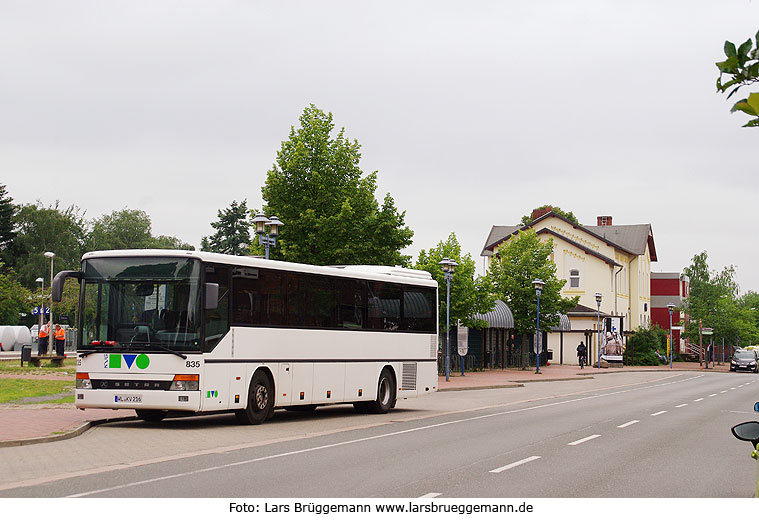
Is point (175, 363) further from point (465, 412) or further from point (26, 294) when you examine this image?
point (26, 294)

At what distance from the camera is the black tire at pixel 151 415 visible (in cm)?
1884

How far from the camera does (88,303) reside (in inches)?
655

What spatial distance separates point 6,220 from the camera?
97.4 metres

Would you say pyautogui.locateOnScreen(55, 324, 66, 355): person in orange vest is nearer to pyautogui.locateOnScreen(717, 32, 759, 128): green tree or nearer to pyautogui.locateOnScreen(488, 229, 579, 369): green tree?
pyautogui.locateOnScreen(488, 229, 579, 369): green tree

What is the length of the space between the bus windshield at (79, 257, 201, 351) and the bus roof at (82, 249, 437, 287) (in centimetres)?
13

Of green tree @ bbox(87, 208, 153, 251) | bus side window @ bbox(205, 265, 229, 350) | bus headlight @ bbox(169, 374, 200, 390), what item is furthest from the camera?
green tree @ bbox(87, 208, 153, 251)

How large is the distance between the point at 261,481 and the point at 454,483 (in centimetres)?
205

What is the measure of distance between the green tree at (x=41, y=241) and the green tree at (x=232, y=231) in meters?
15.9

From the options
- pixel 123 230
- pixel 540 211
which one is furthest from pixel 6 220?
pixel 540 211

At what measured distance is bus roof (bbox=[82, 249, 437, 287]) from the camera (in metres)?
17.5

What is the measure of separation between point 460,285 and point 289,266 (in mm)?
28064

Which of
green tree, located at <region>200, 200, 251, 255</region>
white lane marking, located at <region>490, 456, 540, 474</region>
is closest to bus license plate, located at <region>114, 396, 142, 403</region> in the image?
white lane marking, located at <region>490, 456, 540, 474</region>

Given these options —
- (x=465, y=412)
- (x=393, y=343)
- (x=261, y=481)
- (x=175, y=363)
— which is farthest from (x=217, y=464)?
(x=465, y=412)

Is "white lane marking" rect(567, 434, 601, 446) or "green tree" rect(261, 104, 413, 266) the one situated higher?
"green tree" rect(261, 104, 413, 266)
